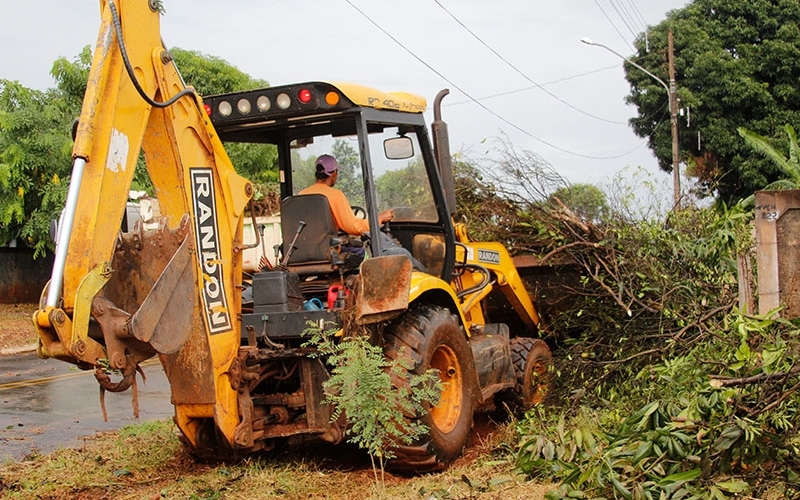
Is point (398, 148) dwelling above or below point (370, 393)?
above

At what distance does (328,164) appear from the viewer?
727 centimetres

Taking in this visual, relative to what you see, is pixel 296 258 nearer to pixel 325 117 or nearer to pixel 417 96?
pixel 325 117

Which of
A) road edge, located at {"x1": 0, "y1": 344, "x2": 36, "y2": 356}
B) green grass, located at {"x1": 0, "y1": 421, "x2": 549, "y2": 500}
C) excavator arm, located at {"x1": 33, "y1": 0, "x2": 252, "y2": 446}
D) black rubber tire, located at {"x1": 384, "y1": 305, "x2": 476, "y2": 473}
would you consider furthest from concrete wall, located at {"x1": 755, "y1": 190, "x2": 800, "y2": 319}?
road edge, located at {"x1": 0, "y1": 344, "x2": 36, "y2": 356}

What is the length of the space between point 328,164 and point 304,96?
33.2 inches

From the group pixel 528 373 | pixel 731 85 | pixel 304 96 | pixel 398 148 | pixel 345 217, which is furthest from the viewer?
pixel 731 85

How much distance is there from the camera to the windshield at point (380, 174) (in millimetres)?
7117

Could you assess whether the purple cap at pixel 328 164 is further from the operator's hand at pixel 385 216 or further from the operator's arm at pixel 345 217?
the operator's hand at pixel 385 216

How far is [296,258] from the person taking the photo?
6887 millimetres

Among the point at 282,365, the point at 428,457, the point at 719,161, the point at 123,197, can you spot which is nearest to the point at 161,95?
the point at 123,197

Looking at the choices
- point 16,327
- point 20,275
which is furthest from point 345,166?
point 20,275

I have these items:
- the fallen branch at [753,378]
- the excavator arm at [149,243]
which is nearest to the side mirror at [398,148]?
the excavator arm at [149,243]

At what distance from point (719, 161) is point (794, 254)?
2283 cm

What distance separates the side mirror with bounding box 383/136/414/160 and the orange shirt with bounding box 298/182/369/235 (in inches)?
20.9

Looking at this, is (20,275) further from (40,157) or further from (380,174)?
(380,174)
